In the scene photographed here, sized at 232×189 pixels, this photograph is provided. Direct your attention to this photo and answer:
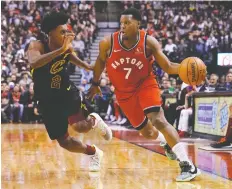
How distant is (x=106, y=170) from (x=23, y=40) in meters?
14.8

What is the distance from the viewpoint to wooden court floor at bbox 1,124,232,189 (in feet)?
15.5

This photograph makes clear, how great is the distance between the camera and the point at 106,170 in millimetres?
5715

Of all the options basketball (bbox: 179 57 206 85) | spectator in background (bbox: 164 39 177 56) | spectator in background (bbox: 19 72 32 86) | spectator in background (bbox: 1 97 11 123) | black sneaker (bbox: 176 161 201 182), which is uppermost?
basketball (bbox: 179 57 206 85)

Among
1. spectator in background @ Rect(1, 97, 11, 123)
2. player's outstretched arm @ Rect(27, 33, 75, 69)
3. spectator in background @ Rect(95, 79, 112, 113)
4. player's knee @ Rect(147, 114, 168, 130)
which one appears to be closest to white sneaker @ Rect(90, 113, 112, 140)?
player's knee @ Rect(147, 114, 168, 130)

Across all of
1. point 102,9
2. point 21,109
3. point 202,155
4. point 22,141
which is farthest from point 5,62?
point 202,155

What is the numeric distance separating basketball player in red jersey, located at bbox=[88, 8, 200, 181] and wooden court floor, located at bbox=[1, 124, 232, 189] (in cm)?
51

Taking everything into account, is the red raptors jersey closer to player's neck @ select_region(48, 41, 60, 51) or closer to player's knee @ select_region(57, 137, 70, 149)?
player's neck @ select_region(48, 41, 60, 51)

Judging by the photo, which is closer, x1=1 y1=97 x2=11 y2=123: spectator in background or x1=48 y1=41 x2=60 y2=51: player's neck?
x1=48 y1=41 x2=60 y2=51: player's neck

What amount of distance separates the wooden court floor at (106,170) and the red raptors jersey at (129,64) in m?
0.93

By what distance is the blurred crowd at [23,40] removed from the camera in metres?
16.9

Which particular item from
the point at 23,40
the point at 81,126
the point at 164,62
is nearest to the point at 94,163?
the point at 81,126

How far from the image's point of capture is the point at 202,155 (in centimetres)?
709

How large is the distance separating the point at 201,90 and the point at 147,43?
587 centimetres

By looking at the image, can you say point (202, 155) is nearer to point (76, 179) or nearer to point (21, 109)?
point (76, 179)
